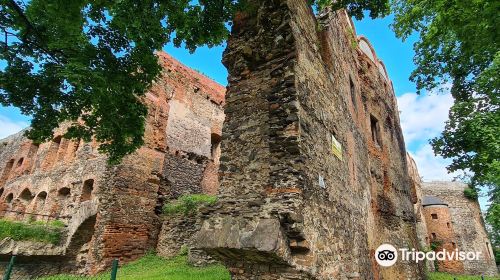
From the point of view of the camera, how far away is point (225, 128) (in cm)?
537

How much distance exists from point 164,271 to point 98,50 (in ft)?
20.9

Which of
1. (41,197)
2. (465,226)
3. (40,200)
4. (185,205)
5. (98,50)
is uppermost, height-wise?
(98,50)

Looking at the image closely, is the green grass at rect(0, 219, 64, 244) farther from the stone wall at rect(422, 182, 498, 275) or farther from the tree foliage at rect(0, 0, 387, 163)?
the stone wall at rect(422, 182, 498, 275)

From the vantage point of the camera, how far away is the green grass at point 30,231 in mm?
10211

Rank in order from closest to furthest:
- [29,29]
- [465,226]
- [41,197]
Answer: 1. [29,29]
2. [41,197]
3. [465,226]

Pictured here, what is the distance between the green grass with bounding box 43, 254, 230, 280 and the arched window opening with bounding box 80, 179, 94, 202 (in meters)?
3.16

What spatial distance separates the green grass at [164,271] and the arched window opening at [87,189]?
316cm

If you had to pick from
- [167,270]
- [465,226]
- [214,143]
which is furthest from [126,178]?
[465,226]

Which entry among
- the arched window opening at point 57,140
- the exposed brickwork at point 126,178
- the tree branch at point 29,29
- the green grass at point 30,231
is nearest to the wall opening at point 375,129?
the exposed brickwork at point 126,178

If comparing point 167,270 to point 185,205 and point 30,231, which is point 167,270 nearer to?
point 185,205

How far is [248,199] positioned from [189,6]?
442 centimetres

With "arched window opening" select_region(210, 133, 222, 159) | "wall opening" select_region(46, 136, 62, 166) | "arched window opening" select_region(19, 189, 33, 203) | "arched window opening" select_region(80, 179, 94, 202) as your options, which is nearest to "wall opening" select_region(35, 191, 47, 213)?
"wall opening" select_region(46, 136, 62, 166)

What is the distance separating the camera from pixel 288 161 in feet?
14.9

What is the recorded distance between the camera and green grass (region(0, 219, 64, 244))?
Answer: 10211 millimetres
